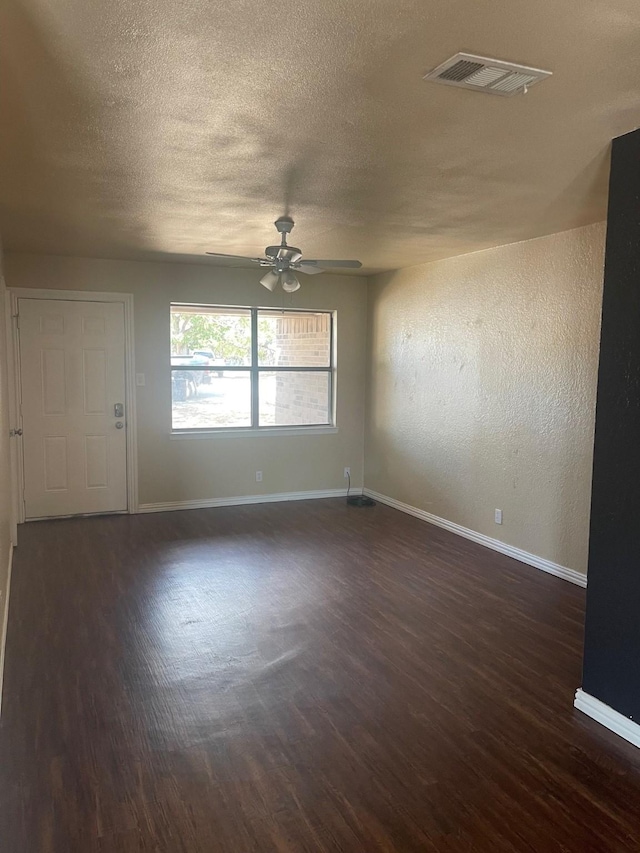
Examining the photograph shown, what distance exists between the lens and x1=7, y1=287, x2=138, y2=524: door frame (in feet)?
17.7

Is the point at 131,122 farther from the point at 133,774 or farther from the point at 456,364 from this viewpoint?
the point at 456,364

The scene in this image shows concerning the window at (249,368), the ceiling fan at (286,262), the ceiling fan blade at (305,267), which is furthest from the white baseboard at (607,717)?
the window at (249,368)

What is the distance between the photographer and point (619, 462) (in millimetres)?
2494

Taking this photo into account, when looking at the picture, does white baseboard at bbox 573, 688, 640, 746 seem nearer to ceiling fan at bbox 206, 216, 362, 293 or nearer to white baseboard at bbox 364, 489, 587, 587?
white baseboard at bbox 364, 489, 587, 587

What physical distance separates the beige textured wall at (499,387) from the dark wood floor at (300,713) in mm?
617

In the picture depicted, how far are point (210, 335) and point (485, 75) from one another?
4650 mm

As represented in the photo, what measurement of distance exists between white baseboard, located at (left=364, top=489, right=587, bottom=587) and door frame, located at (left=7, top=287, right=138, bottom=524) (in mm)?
2641

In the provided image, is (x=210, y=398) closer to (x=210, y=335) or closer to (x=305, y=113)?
(x=210, y=335)

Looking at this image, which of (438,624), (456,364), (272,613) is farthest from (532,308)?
(272,613)

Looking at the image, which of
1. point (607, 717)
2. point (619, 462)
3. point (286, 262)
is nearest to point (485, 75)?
point (619, 462)

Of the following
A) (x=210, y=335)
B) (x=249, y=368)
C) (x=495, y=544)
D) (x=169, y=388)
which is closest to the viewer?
(x=495, y=544)

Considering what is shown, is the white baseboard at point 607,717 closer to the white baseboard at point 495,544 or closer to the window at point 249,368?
the white baseboard at point 495,544

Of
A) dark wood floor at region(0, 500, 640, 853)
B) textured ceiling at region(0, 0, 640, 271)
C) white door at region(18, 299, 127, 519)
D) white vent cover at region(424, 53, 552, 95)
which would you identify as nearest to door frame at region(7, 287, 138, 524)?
white door at region(18, 299, 127, 519)

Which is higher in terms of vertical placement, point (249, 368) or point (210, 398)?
point (249, 368)
